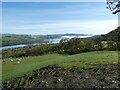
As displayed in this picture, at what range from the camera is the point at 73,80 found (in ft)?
46.6

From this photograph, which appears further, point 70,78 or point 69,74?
point 69,74

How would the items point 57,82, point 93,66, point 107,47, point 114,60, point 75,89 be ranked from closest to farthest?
point 75,89
point 57,82
point 93,66
point 114,60
point 107,47

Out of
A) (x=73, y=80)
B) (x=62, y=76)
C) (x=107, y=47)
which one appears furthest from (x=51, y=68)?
(x=107, y=47)

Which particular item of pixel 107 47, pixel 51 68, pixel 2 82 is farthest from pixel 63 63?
pixel 107 47

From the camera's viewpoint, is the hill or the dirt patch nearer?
the dirt patch

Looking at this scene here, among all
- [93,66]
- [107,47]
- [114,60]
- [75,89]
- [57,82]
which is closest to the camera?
[75,89]

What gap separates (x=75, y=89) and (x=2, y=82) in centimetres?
443

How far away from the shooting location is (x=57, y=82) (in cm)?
1419

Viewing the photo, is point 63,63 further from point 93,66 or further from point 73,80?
point 73,80

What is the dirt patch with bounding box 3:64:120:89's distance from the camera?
1352 centimetres

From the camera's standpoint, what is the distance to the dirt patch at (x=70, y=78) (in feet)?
44.3

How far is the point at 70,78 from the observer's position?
1457 centimetres

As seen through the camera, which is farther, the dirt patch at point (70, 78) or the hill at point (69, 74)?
the hill at point (69, 74)

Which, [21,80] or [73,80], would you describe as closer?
[73,80]
